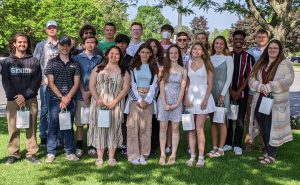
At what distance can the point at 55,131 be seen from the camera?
6258 millimetres

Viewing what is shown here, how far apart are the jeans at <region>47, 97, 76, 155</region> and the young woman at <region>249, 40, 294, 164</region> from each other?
10.2 feet

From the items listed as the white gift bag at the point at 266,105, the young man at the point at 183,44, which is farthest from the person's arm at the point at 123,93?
the white gift bag at the point at 266,105

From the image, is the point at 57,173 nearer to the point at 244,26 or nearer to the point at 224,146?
the point at 224,146

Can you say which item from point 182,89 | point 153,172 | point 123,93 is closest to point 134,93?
point 123,93

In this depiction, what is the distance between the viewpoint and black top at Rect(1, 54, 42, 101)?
585 centimetres

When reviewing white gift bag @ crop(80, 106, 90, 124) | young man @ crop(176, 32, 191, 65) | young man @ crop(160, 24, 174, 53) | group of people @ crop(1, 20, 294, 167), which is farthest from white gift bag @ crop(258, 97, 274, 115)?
white gift bag @ crop(80, 106, 90, 124)

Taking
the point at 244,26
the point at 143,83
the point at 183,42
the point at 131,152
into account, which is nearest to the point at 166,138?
the point at 131,152

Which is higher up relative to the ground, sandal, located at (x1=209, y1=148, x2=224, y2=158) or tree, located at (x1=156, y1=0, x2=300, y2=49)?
tree, located at (x1=156, y1=0, x2=300, y2=49)

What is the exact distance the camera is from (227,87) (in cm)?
642

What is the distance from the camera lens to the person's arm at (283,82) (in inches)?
240

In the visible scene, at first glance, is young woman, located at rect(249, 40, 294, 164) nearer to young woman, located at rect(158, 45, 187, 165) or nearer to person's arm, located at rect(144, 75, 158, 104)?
young woman, located at rect(158, 45, 187, 165)

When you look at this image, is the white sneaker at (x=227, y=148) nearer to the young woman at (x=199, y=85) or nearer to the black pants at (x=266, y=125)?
the black pants at (x=266, y=125)

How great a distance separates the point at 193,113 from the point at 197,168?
87 cm

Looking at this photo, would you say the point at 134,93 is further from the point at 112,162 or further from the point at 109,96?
the point at 112,162
